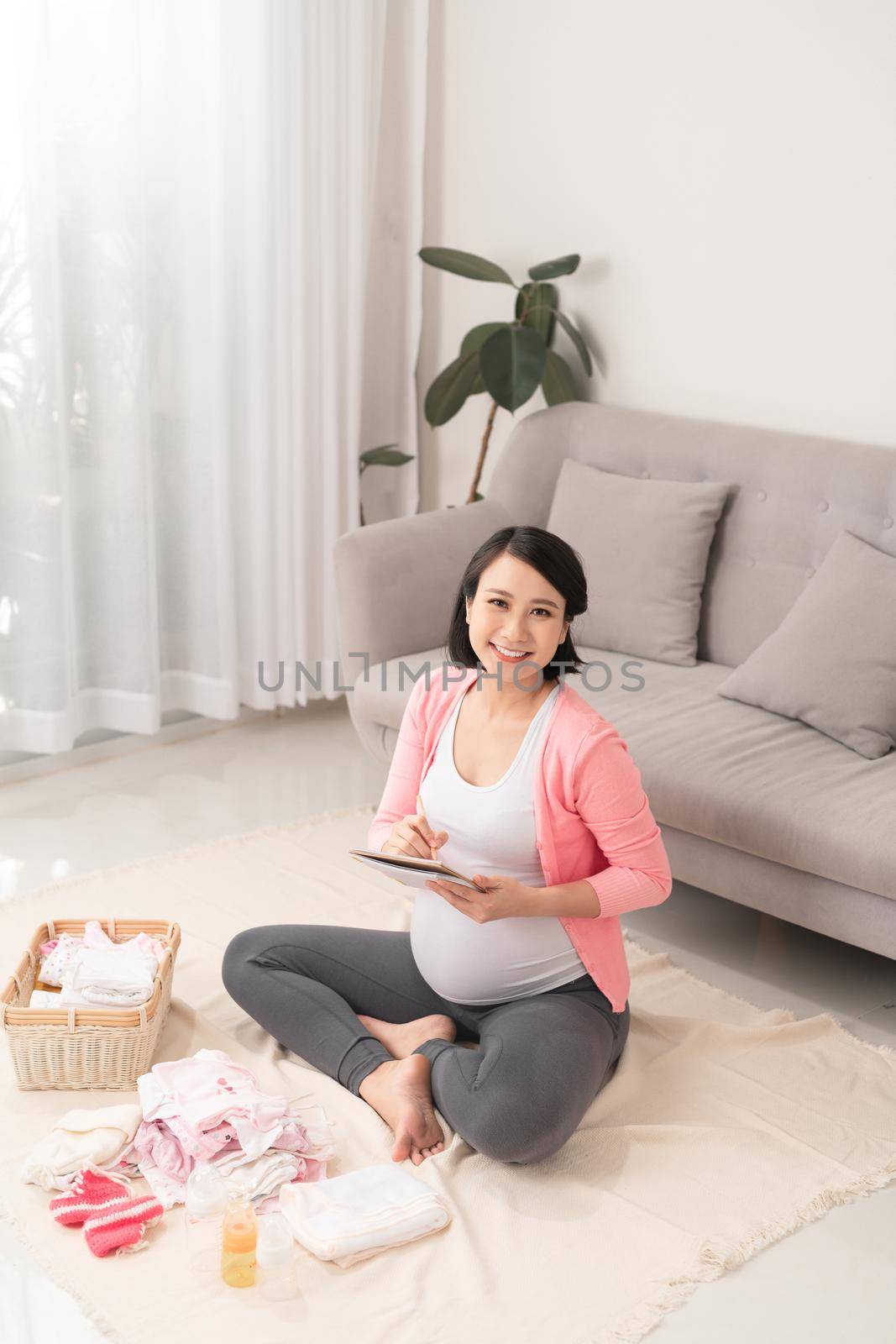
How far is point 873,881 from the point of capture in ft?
7.82

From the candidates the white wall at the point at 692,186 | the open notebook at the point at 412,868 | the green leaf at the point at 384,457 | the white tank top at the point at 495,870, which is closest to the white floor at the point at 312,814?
the white tank top at the point at 495,870

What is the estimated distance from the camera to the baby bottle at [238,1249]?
180cm

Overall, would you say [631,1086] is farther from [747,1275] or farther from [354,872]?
[354,872]

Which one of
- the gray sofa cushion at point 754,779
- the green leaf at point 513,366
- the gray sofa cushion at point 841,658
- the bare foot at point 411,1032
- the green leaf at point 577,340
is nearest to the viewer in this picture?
the bare foot at point 411,1032

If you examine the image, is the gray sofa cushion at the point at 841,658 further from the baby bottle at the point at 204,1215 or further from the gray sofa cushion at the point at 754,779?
the baby bottle at the point at 204,1215

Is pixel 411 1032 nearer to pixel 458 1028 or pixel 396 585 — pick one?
pixel 458 1028

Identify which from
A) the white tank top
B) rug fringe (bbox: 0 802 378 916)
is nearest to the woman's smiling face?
the white tank top

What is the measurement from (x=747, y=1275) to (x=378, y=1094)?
59 cm

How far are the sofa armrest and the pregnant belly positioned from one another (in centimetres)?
118

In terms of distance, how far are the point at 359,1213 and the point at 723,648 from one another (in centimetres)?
177

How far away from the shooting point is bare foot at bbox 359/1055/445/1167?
2.06m

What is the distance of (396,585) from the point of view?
10.8 ft

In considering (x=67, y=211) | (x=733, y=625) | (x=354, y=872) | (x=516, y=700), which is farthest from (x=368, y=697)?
(x=67, y=211)

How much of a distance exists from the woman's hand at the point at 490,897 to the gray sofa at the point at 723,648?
68 cm
